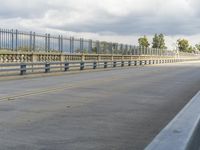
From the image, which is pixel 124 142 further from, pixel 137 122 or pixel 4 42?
pixel 4 42

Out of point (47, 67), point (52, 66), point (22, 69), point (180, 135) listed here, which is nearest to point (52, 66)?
point (52, 66)

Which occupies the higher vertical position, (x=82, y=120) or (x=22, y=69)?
(x=22, y=69)

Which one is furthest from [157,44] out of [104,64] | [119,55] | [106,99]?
[106,99]

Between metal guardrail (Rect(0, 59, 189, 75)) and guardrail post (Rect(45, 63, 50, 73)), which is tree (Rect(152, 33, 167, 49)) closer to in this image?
metal guardrail (Rect(0, 59, 189, 75))

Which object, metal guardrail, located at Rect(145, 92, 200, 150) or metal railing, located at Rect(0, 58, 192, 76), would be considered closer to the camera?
metal guardrail, located at Rect(145, 92, 200, 150)

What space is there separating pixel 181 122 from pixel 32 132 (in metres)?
4.03

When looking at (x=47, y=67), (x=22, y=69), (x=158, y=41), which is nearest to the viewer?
(x=22, y=69)

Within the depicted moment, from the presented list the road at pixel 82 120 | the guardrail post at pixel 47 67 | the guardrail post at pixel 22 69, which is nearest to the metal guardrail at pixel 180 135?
the road at pixel 82 120

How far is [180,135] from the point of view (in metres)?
4.28

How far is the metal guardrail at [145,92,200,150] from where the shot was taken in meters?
3.78

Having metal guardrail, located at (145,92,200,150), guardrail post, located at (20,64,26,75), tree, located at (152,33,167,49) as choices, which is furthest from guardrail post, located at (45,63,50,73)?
tree, located at (152,33,167,49)

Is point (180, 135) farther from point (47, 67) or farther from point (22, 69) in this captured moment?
point (47, 67)

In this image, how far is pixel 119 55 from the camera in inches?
2359

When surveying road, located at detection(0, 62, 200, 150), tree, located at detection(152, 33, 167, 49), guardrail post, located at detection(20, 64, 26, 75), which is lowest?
road, located at detection(0, 62, 200, 150)
